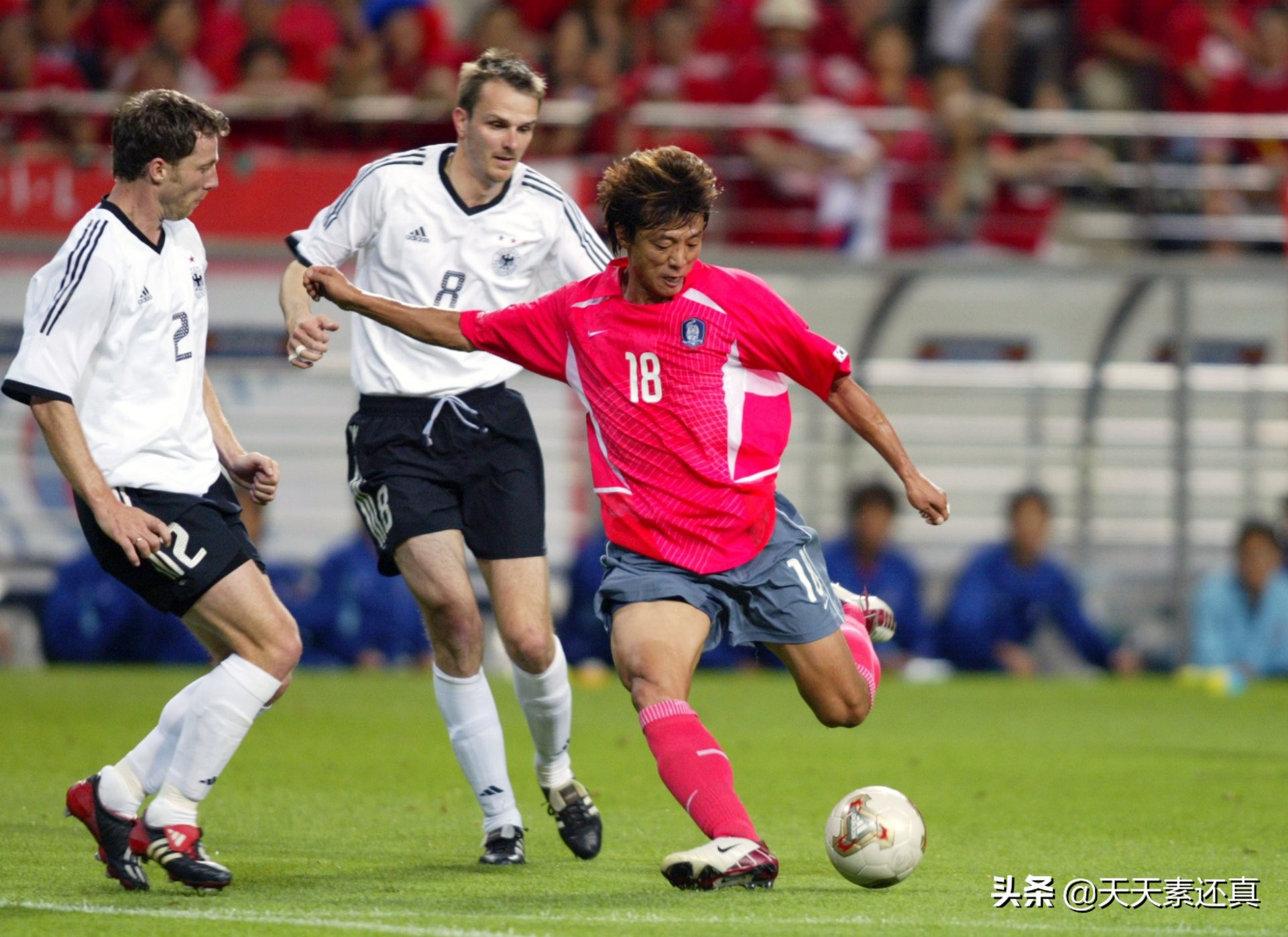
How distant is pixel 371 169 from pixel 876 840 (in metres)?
2.79

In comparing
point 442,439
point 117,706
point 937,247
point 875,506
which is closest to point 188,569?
point 442,439

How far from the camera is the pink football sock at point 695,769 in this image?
5156 millimetres

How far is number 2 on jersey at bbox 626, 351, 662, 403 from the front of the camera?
5.54 meters

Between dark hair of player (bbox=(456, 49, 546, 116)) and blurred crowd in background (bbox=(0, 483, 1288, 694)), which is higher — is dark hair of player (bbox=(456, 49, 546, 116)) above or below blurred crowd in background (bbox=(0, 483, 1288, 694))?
above

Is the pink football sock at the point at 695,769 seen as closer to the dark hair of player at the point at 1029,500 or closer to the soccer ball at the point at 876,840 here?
the soccer ball at the point at 876,840

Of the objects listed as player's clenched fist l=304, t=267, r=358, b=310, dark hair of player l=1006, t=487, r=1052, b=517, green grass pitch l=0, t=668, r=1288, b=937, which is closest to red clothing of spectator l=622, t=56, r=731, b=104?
dark hair of player l=1006, t=487, r=1052, b=517

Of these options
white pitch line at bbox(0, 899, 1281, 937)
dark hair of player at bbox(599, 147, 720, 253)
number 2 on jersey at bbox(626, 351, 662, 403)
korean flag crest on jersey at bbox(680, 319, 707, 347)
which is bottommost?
white pitch line at bbox(0, 899, 1281, 937)

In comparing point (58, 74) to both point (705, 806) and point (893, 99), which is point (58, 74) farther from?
point (705, 806)

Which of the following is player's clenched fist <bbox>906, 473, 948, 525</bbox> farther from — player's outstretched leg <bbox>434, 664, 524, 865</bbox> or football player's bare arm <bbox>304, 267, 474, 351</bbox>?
player's outstretched leg <bbox>434, 664, 524, 865</bbox>

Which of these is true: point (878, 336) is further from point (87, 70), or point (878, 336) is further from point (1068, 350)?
point (87, 70)

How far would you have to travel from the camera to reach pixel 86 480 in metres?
5.11

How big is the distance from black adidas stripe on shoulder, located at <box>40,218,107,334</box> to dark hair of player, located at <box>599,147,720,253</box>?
138 cm

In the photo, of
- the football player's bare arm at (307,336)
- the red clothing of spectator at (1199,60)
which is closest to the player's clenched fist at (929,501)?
the football player's bare arm at (307,336)

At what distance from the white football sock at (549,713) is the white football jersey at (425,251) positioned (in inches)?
37.6
